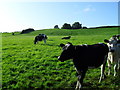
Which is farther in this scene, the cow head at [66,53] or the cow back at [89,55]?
the cow back at [89,55]

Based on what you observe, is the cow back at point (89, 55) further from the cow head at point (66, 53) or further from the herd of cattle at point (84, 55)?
the cow head at point (66, 53)

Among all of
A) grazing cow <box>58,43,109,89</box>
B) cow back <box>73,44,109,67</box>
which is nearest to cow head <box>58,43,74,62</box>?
grazing cow <box>58,43,109,89</box>

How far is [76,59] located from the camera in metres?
6.73

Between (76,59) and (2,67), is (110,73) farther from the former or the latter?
(2,67)

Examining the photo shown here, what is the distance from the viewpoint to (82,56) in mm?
6883

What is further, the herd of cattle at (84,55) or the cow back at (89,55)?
the cow back at (89,55)

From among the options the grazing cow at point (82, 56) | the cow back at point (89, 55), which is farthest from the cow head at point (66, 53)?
the cow back at point (89, 55)

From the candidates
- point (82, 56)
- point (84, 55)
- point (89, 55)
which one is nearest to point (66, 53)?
point (82, 56)

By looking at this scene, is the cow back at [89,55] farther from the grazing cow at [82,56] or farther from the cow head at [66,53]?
the cow head at [66,53]

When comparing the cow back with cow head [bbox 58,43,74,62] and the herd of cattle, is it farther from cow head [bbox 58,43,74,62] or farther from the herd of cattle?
cow head [bbox 58,43,74,62]

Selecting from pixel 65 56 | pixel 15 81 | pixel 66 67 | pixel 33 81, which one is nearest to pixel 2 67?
pixel 15 81

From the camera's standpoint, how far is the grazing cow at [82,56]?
258 inches

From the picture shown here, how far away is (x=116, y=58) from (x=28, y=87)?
5.37 m

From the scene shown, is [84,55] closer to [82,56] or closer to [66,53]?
[82,56]
